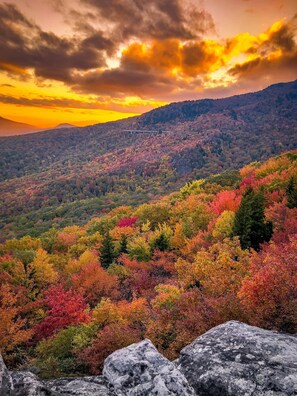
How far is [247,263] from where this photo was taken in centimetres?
2895

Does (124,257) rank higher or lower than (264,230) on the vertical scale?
lower

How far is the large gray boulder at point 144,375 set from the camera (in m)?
9.47

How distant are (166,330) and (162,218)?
4846 centimetres

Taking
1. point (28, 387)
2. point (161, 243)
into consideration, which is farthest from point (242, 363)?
point (161, 243)

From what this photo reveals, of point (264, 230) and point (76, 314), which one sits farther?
point (264, 230)

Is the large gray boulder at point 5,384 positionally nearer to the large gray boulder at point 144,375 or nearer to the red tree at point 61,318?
the large gray boulder at point 144,375

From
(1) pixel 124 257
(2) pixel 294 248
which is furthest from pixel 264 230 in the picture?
(1) pixel 124 257

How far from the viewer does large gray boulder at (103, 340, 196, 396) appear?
31.1 ft

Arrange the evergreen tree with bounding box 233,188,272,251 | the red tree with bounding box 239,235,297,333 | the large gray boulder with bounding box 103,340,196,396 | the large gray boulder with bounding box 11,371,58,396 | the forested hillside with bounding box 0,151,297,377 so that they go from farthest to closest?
the evergreen tree with bounding box 233,188,272,251, the forested hillside with bounding box 0,151,297,377, the red tree with bounding box 239,235,297,333, the large gray boulder with bounding box 103,340,196,396, the large gray boulder with bounding box 11,371,58,396

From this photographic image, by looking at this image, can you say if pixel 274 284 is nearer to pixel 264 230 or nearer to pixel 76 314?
pixel 76 314

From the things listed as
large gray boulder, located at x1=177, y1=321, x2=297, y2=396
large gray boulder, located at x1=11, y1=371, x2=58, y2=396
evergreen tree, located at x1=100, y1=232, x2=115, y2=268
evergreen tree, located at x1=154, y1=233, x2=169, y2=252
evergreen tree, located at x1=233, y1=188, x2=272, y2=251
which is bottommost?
evergreen tree, located at x1=100, y1=232, x2=115, y2=268

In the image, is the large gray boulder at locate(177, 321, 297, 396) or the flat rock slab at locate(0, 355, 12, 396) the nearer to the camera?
the flat rock slab at locate(0, 355, 12, 396)

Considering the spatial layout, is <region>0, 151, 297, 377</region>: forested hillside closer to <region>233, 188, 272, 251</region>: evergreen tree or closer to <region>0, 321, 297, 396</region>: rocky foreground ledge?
<region>233, 188, 272, 251</region>: evergreen tree

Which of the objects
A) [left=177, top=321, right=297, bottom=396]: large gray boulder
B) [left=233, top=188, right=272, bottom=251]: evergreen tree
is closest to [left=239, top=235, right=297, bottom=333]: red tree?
[left=177, top=321, right=297, bottom=396]: large gray boulder
